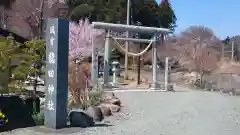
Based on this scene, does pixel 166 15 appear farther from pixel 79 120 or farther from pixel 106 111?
pixel 79 120

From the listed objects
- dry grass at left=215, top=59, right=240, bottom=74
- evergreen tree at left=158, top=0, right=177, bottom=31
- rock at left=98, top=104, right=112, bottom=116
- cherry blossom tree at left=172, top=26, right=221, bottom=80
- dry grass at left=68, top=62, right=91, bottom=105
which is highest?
evergreen tree at left=158, top=0, right=177, bottom=31

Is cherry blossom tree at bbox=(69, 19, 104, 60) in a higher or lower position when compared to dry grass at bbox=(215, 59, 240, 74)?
higher

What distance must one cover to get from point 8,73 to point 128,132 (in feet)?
11.2

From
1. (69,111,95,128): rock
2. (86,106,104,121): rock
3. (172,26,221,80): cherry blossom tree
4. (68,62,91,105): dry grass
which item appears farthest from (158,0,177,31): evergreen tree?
(69,111,95,128): rock

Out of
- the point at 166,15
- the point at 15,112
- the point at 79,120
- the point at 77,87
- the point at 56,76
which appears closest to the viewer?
the point at 56,76

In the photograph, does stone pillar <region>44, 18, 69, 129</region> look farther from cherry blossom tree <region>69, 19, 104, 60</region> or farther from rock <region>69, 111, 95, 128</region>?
cherry blossom tree <region>69, 19, 104, 60</region>

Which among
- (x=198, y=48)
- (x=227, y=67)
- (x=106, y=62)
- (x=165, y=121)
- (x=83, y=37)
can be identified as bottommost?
(x=165, y=121)

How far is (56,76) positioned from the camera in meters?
9.39

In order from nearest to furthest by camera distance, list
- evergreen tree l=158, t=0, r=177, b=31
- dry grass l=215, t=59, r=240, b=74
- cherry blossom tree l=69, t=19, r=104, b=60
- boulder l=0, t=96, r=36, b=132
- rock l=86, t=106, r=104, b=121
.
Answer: boulder l=0, t=96, r=36, b=132
rock l=86, t=106, r=104, b=121
cherry blossom tree l=69, t=19, r=104, b=60
dry grass l=215, t=59, r=240, b=74
evergreen tree l=158, t=0, r=177, b=31

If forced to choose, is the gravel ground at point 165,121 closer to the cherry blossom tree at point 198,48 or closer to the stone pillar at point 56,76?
the stone pillar at point 56,76

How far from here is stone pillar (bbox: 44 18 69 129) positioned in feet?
30.8

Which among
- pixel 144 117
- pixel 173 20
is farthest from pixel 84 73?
pixel 173 20

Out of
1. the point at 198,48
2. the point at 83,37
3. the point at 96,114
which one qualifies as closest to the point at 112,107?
the point at 96,114

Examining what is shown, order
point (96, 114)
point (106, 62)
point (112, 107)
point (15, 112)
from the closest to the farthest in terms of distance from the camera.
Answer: point (15, 112) → point (96, 114) → point (112, 107) → point (106, 62)
